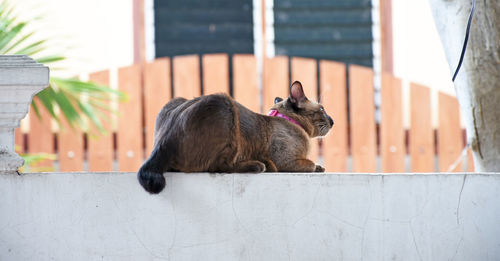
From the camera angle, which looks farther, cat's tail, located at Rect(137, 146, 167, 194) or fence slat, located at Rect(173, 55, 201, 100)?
fence slat, located at Rect(173, 55, 201, 100)

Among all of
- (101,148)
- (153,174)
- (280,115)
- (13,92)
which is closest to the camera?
(153,174)

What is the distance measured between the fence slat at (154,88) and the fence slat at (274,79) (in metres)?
0.93

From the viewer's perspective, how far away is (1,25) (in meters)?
3.32

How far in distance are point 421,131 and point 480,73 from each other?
8.46 feet

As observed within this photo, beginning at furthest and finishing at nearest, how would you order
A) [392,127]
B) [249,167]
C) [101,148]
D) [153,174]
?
[392,127] → [101,148] → [249,167] → [153,174]

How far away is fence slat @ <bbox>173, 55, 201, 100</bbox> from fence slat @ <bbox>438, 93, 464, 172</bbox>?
2.36 metres

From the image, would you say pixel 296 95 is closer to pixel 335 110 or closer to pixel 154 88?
pixel 335 110

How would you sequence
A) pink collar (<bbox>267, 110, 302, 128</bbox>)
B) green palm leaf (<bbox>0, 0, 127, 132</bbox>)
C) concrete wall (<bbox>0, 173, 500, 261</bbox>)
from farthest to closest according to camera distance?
green palm leaf (<bbox>0, 0, 127, 132</bbox>) → pink collar (<bbox>267, 110, 302, 128</bbox>) → concrete wall (<bbox>0, 173, 500, 261</bbox>)

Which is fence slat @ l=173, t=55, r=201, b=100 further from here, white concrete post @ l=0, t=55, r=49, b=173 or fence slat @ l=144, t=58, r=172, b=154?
white concrete post @ l=0, t=55, r=49, b=173

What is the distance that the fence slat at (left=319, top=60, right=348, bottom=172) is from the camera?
16.9 ft

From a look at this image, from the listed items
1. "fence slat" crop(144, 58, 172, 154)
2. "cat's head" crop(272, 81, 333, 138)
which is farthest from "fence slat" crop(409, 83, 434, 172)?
"cat's head" crop(272, 81, 333, 138)

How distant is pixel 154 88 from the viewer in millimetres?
5125

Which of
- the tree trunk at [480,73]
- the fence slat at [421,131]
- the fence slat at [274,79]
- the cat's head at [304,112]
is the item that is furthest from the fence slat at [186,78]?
the tree trunk at [480,73]

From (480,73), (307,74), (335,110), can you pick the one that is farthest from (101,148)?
(480,73)
